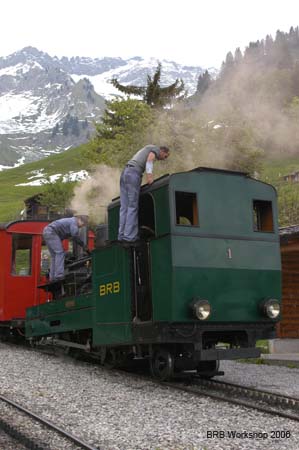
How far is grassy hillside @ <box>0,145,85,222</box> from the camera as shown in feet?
319

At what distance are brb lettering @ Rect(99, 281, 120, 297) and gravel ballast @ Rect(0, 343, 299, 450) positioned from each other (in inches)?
55.1

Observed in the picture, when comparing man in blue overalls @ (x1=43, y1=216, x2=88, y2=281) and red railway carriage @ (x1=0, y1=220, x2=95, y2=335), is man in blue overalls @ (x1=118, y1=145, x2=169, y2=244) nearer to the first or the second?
man in blue overalls @ (x1=43, y1=216, x2=88, y2=281)

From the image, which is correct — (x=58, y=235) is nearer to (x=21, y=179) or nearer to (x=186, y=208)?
(x=186, y=208)

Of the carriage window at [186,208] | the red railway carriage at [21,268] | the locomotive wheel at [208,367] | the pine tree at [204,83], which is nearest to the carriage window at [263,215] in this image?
the carriage window at [186,208]

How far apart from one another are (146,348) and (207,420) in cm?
247

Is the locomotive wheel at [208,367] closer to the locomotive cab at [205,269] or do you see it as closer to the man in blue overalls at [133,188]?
the locomotive cab at [205,269]

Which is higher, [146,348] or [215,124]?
[215,124]

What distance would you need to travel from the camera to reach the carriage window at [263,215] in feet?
27.3

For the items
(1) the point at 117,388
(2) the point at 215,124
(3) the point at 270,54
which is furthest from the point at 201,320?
(3) the point at 270,54

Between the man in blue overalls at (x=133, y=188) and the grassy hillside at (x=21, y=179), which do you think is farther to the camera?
the grassy hillside at (x=21, y=179)

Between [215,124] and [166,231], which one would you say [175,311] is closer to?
[166,231]

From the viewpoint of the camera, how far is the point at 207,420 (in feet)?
19.8

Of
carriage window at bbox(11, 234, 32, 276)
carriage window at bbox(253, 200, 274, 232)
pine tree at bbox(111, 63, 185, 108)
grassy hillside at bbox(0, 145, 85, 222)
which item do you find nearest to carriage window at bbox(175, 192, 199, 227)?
carriage window at bbox(253, 200, 274, 232)

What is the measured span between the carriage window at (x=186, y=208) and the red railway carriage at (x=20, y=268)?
652 centimetres
